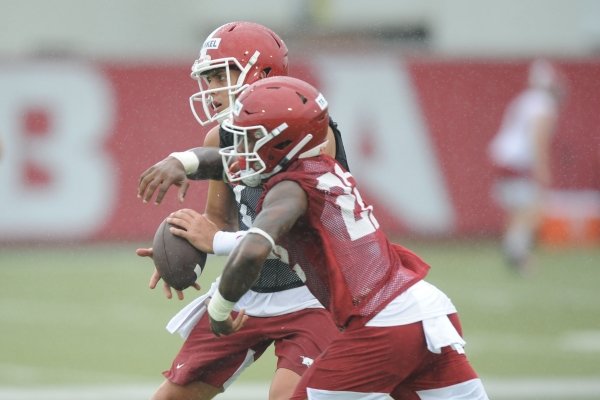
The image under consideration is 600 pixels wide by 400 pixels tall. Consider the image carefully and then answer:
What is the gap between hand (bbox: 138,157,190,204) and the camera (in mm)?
4746

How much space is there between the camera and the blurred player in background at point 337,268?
435 cm

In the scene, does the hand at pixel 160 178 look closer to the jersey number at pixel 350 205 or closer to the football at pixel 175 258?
the football at pixel 175 258

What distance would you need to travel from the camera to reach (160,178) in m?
4.79

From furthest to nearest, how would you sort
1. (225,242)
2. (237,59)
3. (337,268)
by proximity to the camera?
(237,59), (225,242), (337,268)

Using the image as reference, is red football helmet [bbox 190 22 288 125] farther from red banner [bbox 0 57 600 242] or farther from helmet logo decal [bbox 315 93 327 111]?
red banner [bbox 0 57 600 242]

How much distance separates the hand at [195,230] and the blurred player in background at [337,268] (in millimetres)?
321

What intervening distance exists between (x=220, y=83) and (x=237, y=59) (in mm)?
131

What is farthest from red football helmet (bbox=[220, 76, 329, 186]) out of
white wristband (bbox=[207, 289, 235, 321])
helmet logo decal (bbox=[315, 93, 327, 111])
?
white wristband (bbox=[207, 289, 235, 321])

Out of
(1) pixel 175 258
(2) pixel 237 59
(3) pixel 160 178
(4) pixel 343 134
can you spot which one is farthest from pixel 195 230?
(4) pixel 343 134

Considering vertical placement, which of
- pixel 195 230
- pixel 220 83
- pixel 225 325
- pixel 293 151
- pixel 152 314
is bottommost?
pixel 225 325

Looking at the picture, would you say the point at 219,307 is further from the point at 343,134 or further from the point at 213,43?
the point at 343,134

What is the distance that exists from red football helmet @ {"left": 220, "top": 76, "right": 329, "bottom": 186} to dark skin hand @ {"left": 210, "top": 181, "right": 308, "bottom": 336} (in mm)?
151

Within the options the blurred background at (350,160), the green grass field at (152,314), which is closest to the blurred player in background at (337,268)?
the green grass field at (152,314)

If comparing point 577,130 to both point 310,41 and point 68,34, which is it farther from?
point 68,34
